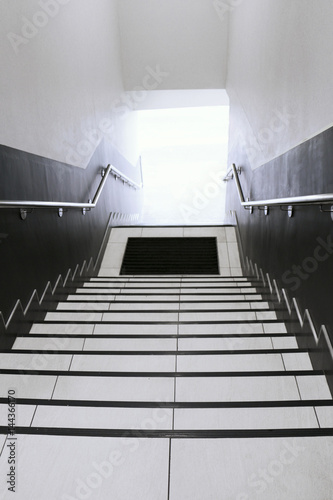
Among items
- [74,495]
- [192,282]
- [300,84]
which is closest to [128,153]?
[192,282]

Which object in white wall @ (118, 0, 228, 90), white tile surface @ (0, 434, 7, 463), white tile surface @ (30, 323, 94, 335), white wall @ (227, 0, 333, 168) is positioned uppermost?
white wall @ (118, 0, 228, 90)

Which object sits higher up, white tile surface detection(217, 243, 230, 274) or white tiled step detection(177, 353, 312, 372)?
white tiled step detection(177, 353, 312, 372)

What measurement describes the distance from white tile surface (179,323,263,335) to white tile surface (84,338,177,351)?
8.9 inches

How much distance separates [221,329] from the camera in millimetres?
2764

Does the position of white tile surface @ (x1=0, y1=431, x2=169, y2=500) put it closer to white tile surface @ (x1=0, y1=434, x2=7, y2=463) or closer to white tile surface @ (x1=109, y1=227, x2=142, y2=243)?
white tile surface @ (x1=0, y1=434, x2=7, y2=463)

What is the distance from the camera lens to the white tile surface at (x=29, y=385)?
6.75 feet

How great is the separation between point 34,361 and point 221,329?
1.29 metres

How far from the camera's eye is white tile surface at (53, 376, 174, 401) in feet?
6.60

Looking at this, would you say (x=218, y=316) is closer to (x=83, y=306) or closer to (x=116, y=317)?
(x=116, y=317)

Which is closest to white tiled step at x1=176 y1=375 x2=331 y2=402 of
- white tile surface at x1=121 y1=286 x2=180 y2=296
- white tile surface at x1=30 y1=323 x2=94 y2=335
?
white tile surface at x1=30 y1=323 x2=94 y2=335

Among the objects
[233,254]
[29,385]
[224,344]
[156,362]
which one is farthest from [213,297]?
[233,254]

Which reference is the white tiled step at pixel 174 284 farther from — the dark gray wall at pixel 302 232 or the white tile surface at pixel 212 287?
the dark gray wall at pixel 302 232

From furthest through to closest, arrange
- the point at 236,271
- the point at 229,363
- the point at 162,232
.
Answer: the point at 162,232, the point at 236,271, the point at 229,363
